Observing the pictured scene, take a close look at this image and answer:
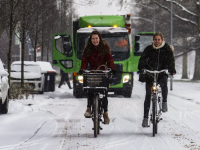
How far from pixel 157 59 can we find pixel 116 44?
31.1 ft

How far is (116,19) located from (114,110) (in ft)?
20.4

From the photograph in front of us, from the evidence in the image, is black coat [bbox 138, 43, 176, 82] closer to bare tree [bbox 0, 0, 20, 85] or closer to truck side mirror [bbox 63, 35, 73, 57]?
bare tree [bbox 0, 0, 20, 85]

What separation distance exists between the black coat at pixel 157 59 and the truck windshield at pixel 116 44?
929cm

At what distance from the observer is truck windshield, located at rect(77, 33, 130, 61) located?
17.8 metres

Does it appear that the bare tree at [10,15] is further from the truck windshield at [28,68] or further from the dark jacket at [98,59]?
the dark jacket at [98,59]

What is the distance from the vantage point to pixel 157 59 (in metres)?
8.44

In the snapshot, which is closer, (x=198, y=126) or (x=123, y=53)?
(x=198, y=126)

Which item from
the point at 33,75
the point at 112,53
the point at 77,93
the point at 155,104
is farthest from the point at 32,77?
the point at 155,104

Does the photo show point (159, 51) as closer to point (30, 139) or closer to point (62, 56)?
point (30, 139)

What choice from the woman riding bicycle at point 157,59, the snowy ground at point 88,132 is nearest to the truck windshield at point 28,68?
the snowy ground at point 88,132

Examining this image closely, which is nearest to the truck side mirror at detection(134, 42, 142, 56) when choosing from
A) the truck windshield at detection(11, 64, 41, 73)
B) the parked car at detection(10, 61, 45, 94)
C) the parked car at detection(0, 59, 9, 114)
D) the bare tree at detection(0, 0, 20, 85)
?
the bare tree at detection(0, 0, 20, 85)

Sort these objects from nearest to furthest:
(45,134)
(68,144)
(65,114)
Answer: (68,144) < (45,134) < (65,114)

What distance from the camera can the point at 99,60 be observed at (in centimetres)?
805

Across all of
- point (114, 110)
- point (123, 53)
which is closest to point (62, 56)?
point (123, 53)
